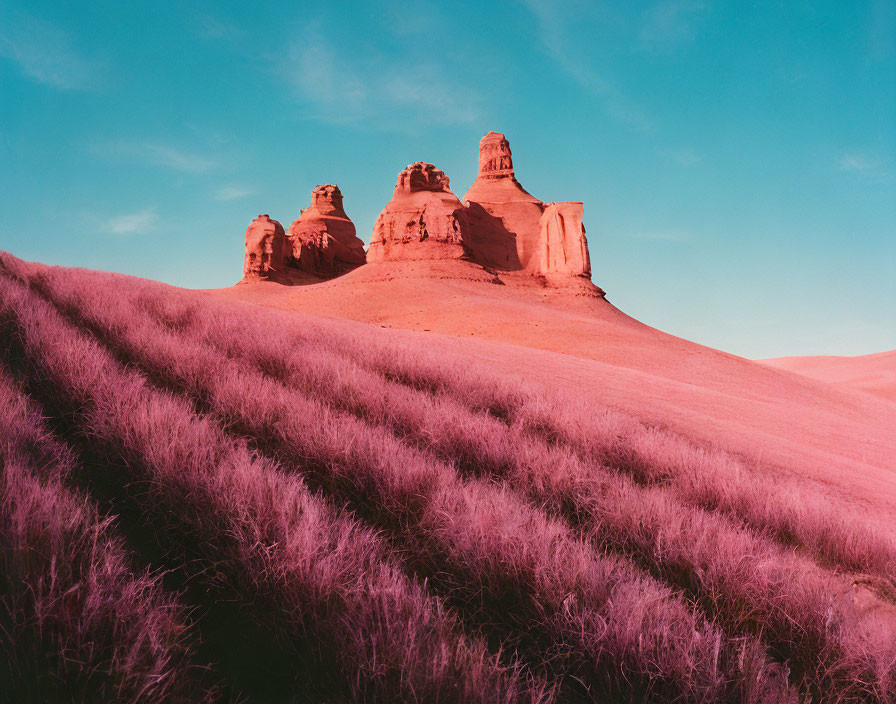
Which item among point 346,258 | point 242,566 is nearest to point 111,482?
point 242,566

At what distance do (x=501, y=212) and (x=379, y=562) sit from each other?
58.7 metres

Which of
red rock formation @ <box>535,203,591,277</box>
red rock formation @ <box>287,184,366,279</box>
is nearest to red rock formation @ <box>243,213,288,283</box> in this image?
red rock formation @ <box>287,184,366,279</box>

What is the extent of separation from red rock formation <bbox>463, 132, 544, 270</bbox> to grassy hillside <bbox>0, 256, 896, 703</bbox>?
48.4 m

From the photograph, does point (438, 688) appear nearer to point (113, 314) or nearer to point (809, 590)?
point (809, 590)

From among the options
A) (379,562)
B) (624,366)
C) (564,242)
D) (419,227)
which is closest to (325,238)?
(419,227)

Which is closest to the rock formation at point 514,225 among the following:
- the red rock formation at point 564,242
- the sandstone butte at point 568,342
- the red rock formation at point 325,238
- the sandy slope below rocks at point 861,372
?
the red rock formation at point 564,242

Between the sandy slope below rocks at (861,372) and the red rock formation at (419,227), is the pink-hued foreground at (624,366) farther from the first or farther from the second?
the sandy slope below rocks at (861,372)

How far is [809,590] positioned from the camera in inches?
69.2

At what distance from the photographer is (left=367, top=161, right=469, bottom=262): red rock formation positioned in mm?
46812

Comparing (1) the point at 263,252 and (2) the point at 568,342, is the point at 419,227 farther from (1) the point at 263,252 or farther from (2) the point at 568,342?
(2) the point at 568,342

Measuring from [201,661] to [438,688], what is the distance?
29.5 inches

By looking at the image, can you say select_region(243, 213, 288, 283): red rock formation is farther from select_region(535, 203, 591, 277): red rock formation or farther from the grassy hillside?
the grassy hillside

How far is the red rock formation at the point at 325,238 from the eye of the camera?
211ft

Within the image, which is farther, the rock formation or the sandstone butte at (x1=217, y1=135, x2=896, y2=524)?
the rock formation
